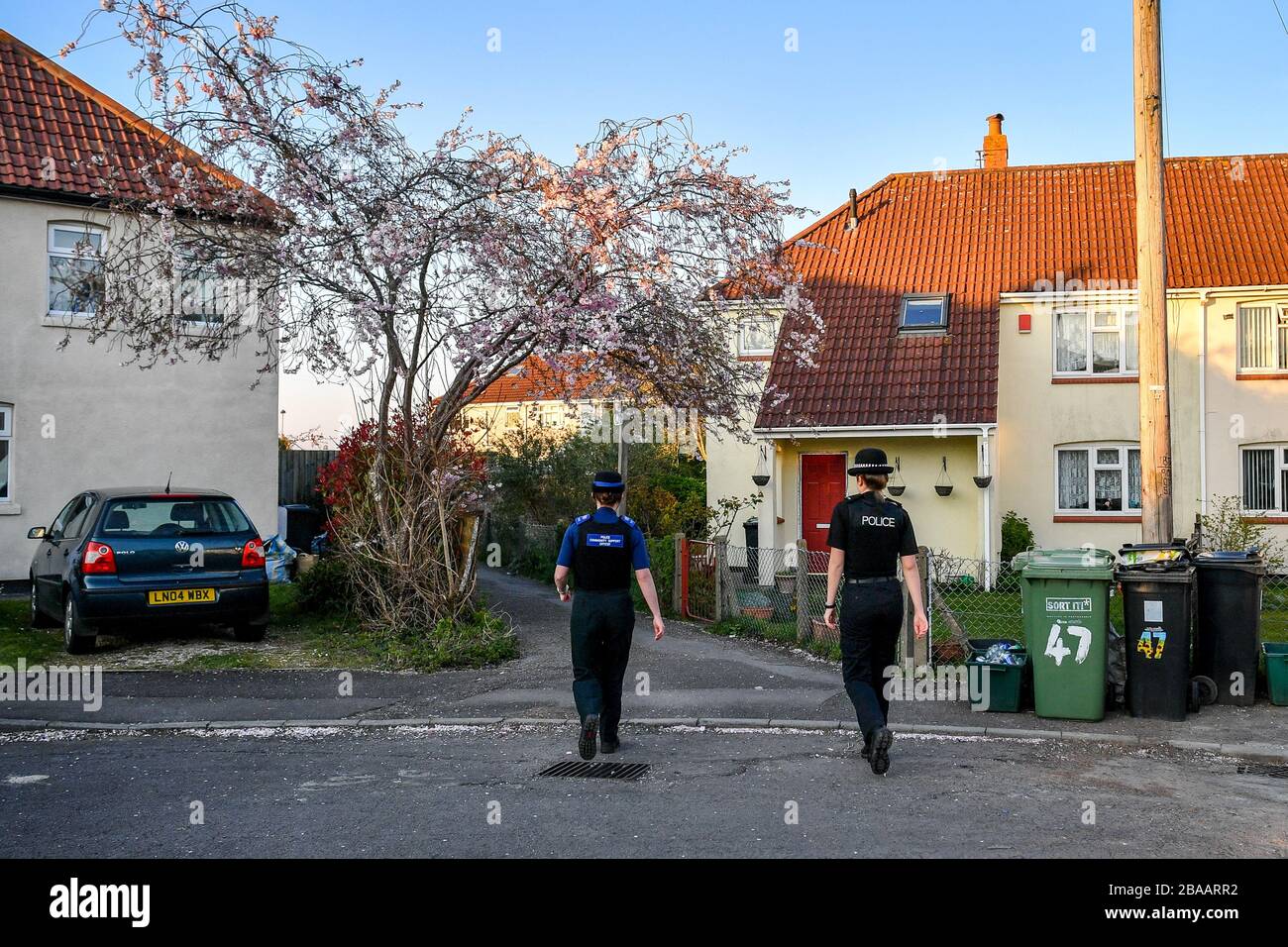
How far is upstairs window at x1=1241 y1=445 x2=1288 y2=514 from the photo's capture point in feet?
65.1

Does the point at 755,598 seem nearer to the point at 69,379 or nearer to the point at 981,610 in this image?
the point at 981,610

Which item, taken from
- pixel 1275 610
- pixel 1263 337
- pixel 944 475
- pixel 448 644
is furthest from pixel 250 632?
pixel 1263 337

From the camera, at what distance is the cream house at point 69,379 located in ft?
51.9

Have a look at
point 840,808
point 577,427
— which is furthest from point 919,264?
point 840,808

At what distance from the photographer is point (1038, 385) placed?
67.5 feet

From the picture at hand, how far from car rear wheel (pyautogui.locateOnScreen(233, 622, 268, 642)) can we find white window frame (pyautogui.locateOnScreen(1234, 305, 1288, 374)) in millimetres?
16650

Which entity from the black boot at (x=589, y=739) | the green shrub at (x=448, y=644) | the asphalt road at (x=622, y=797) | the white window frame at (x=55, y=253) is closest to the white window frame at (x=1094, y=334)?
the green shrub at (x=448, y=644)

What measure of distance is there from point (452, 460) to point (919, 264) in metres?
12.4

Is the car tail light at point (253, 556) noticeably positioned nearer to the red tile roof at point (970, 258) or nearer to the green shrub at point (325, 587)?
the green shrub at point (325, 587)

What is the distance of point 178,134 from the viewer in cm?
1185

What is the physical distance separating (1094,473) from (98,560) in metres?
16.3

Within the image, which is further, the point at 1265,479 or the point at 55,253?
the point at 1265,479
